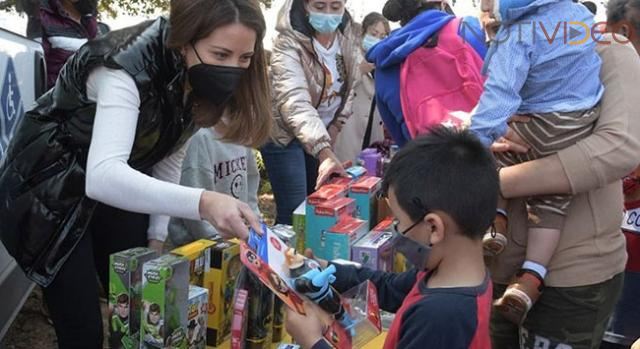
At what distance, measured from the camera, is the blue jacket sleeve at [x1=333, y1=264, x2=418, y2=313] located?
1720mm

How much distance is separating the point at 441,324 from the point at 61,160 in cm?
113

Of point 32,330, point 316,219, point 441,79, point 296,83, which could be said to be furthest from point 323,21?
point 32,330

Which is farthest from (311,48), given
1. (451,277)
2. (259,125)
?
(451,277)

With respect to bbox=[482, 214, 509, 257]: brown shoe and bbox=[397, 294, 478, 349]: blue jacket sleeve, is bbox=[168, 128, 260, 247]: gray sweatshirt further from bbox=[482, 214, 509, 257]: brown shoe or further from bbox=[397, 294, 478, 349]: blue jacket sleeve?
bbox=[397, 294, 478, 349]: blue jacket sleeve

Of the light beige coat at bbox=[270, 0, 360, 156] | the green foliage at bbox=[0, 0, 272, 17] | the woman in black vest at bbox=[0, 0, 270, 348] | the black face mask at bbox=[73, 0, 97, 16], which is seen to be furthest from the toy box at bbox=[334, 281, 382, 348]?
the green foliage at bbox=[0, 0, 272, 17]

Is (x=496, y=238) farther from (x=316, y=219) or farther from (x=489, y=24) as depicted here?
(x=489, y=24)

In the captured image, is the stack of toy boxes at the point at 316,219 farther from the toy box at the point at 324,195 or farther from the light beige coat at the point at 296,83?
the light beige coat at the point at 296,83

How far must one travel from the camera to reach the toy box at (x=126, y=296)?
4.89 ft

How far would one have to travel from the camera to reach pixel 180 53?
5.69ft

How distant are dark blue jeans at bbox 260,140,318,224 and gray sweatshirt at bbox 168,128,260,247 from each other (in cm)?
35

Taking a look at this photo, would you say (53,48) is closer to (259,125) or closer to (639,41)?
(259,125)

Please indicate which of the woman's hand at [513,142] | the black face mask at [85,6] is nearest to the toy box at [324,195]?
the woman's hand at [513,142]

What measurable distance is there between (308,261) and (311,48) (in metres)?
1.71

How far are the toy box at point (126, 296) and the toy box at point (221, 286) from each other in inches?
8.0
